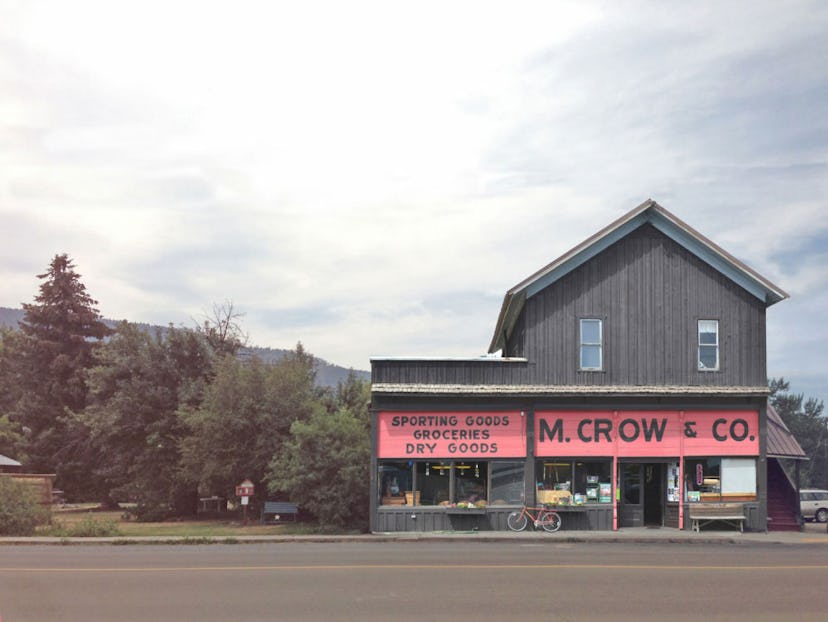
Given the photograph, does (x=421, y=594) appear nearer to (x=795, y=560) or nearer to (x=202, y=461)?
(x=795, y=560)

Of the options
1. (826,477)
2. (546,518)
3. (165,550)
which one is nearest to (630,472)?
(546,518)

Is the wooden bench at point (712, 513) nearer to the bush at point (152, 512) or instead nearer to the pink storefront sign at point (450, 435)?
the pink storefront sign at point (450, 435)

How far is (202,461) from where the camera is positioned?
38094mm

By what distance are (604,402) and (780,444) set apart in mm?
8874

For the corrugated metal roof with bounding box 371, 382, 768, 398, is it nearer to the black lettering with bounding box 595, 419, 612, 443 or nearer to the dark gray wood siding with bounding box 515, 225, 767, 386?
the dark gray wood siding with bounding box 515, 225, 767, 386

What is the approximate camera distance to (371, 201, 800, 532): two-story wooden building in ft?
91.4

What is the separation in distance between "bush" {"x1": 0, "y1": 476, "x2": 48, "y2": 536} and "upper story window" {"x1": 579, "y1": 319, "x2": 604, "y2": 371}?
18331 millimetres

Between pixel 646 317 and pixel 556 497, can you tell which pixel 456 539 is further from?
pixel 646 317

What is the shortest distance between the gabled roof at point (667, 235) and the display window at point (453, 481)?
18.3ft

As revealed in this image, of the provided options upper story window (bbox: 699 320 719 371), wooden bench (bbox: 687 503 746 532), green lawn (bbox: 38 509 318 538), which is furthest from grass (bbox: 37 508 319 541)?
upper story window (bbox: 699 320 719 371)

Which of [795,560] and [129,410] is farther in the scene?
[129,410]

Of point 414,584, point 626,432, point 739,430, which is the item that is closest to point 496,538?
point 626,432

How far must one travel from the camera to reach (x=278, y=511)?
114 feet

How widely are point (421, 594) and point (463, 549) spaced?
27.5 feet
